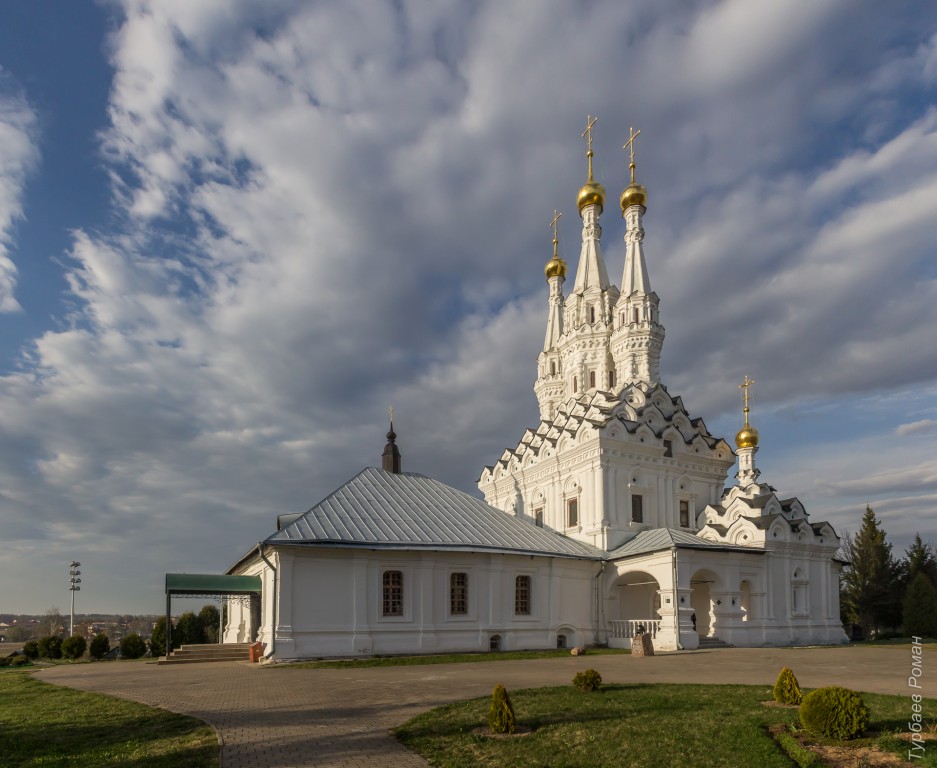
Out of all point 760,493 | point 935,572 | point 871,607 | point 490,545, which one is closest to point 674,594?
point 490,545

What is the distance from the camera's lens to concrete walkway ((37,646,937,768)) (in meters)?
9.53

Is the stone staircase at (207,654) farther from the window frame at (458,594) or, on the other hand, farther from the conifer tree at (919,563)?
the conifer tree at (919,563)

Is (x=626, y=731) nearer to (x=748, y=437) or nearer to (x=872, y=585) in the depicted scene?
(x=748, y=437)

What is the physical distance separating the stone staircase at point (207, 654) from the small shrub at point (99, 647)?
8426 millimetres

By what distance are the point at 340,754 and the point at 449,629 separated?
1569 centimetres

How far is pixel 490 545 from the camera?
25.4 m

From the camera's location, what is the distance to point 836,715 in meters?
8.65

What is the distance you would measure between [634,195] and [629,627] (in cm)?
2467

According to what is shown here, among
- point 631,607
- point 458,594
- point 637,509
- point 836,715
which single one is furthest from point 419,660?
point 637,509

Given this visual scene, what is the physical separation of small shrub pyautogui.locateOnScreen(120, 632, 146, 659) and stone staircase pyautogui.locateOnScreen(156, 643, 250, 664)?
7.51 metres

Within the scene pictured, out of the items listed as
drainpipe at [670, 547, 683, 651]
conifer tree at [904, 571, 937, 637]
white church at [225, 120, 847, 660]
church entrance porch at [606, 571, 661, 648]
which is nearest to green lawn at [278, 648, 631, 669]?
white church at [225, 120, 847, 660]

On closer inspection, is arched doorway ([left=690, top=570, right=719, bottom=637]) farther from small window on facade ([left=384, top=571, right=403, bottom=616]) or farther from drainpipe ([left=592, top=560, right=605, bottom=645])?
small window on facade ([left=384, top=571, right=403, bottom=616])

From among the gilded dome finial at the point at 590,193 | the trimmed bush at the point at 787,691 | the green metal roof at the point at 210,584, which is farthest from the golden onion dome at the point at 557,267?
the trimmed bush at the point at 787,691

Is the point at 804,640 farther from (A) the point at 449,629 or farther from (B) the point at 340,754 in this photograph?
(B) the point at 340,754
